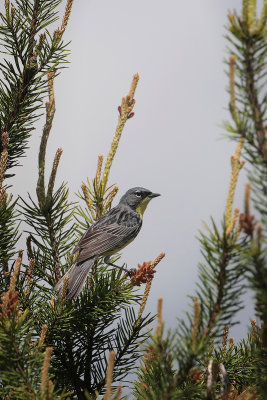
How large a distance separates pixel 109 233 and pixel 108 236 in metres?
0.10

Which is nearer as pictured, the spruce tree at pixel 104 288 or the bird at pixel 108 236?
the spruce tree at pixel 104 288

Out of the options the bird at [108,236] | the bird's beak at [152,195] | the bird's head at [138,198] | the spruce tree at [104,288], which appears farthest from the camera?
the bird's beak at [152,195]

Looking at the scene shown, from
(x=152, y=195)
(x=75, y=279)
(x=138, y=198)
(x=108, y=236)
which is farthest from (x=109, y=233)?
(x=75, y=279)

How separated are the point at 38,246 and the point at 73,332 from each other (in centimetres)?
78

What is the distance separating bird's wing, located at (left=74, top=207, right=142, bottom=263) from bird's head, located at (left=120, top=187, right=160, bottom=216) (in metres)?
0.31

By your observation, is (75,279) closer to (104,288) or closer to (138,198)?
(104,288)

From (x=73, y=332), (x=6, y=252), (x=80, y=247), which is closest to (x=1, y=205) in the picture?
(x=6, y=252)

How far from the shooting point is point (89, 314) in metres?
3.33

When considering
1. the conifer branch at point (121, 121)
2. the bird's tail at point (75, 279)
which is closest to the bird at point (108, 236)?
the bird's tail at point (75, 279)

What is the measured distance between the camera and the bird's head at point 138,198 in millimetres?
7164

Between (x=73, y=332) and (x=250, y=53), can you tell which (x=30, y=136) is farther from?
(x=250, y=53)

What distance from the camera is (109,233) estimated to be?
571 centimetres

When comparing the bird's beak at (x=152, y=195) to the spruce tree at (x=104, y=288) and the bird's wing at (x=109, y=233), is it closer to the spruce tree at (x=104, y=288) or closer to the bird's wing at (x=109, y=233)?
the bird's wing at (x=109, y=233)

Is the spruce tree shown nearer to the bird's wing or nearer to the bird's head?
the bird's wing
